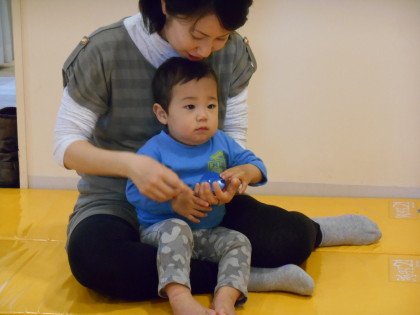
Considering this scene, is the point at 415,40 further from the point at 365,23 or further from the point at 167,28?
the point at 167,28

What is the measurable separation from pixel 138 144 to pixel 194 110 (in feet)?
0.61

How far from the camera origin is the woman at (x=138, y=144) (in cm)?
115

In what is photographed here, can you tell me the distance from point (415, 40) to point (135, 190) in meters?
1.05

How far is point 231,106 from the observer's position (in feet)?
4.66

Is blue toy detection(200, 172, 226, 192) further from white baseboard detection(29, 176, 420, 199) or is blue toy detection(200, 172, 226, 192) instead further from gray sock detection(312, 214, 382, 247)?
white baseboard detection(29, 176, 420, 199)

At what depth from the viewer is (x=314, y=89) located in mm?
1900

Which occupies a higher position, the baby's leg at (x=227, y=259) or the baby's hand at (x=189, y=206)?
the baby's hand at (x=189, y=206)

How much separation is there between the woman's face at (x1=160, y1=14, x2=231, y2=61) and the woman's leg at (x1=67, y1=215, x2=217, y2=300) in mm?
382

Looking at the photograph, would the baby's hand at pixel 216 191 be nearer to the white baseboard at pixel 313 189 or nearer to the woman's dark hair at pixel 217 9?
the woman's dark hair at pixel 217 9

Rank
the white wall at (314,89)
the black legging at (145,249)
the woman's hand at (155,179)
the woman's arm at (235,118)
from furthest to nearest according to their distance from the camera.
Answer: the white wall at (314,89) < the woman's arm at (235,118) < the black legging at (145,249) < the woman's hand at (155,179)

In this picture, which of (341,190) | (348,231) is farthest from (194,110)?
(341,190)

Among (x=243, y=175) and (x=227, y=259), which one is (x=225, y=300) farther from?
(x=243, y=175)

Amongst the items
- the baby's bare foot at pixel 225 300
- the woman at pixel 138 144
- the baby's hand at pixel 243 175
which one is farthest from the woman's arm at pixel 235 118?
the baby's bare foot at pixel 225 300

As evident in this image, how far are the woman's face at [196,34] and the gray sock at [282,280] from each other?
0.46 meters
